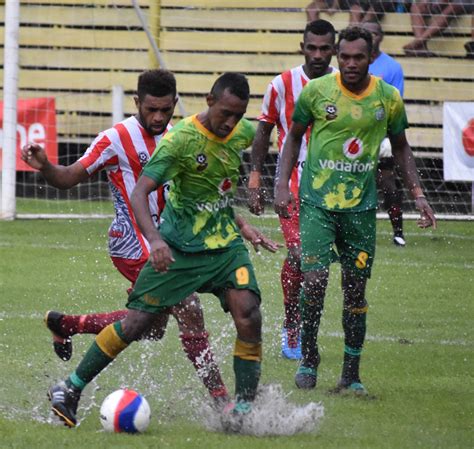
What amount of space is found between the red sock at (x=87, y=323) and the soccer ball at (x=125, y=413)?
4.24ft

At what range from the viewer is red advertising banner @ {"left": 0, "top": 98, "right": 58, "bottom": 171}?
15320 mm

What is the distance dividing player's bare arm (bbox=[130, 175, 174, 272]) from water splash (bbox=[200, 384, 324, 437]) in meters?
0.84

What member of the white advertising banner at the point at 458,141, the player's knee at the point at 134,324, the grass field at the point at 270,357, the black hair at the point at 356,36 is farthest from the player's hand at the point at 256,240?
the white advertising banner at the point at 458,141

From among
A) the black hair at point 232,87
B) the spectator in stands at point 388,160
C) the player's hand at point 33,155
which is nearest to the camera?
the black hair at point 232,87

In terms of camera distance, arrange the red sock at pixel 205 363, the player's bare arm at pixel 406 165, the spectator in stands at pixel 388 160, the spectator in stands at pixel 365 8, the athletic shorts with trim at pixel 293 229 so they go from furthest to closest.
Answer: the spectator in stands at pixel 365 8
the spectator in stands at pixel 388 160
the athletic shorts with trim at pixel 293 229
the player's bare arm at pixel 406 165
the red sock at pixel 205 363

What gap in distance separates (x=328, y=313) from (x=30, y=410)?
3782 mm

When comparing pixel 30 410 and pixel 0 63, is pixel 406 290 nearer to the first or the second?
pixel 30 410

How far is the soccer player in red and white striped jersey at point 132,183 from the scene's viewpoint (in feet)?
22.0

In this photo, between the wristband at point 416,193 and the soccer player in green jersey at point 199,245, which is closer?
the soccer player in green jersey at point 199,245

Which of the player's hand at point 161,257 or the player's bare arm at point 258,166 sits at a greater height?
the player's bare arm at point 258,166

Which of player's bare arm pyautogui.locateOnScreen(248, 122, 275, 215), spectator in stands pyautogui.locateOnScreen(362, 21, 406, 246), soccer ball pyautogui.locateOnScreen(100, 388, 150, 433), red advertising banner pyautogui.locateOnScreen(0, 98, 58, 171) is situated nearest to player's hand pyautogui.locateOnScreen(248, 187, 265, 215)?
player's bare arm pyautogui.locateOnScreen(248, 122, 275, 215)

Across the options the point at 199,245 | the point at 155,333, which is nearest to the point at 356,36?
the point at 199,245

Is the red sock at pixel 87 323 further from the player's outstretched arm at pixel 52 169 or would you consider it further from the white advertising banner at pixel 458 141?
the white advertising banner at pixel 458 141

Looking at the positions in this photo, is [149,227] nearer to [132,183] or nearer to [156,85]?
[156,85]
